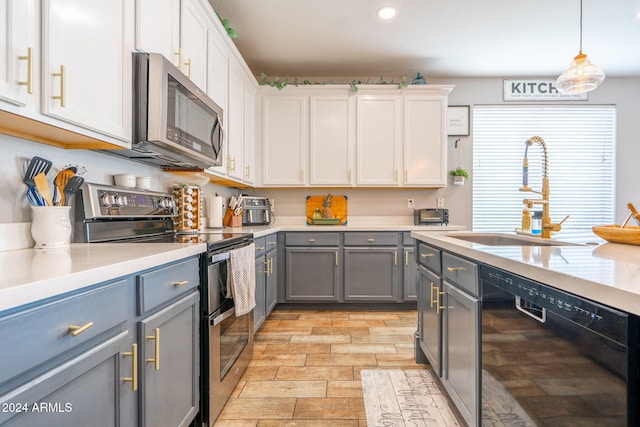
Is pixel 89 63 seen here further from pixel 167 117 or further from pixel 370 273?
pixel 370 273

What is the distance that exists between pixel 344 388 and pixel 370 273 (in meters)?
1.65

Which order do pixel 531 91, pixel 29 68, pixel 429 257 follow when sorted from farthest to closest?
pixel 531 91
pixel 429 257
pixel 29 68

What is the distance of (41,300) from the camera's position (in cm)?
71

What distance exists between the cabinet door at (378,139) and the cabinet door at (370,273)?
2.64 ft

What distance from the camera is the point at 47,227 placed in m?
1.29

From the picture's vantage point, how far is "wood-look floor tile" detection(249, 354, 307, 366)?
234 cm

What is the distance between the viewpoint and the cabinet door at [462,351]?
1367 mm

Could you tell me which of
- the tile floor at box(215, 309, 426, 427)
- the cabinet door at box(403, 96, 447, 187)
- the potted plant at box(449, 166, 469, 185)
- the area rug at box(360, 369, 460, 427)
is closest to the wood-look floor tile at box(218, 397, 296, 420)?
the tile floor at box(215, 309, 426, 427)

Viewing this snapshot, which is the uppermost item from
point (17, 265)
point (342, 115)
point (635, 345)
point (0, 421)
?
point (342, 115)

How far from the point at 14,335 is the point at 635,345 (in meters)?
1.17

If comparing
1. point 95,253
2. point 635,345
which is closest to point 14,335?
point 95,253

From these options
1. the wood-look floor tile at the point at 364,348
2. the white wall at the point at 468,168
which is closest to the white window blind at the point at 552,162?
the white wall at the point at 468,168

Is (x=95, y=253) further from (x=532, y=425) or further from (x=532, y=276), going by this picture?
(x=532, y=425)

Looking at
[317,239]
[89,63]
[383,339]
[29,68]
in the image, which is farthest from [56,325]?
[317,239]
